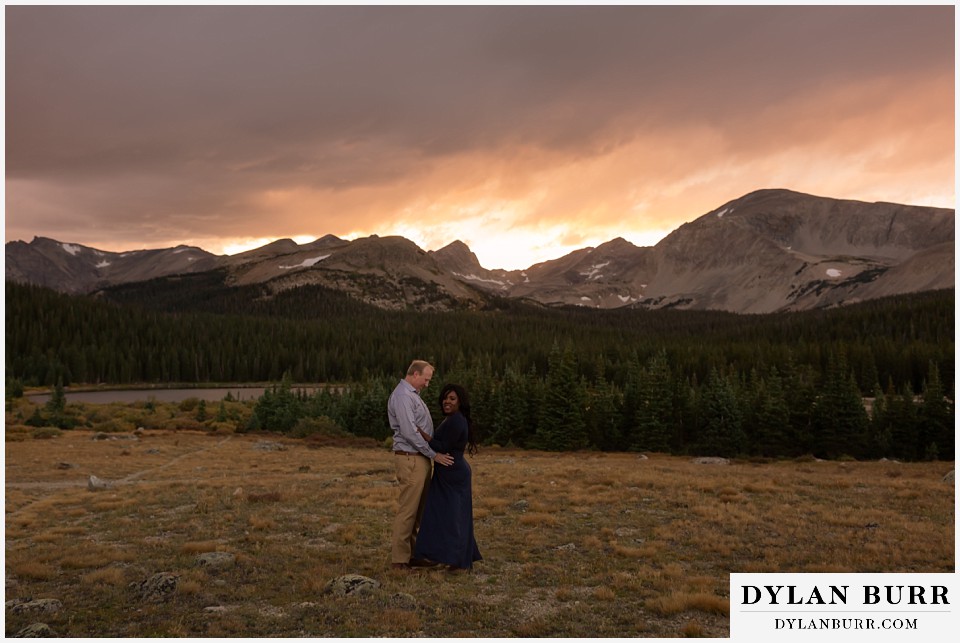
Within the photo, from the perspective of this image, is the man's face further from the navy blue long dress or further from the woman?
the navy blue long dress

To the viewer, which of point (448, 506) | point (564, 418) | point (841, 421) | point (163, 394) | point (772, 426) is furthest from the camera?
point (163, 394)

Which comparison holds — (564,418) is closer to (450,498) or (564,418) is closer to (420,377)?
(450,498)

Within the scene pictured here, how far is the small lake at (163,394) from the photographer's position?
138 meters

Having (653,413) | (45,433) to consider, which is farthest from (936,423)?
(45,433)

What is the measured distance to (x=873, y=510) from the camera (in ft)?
68.0

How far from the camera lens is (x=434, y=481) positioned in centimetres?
1313

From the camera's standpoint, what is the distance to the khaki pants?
13.0m

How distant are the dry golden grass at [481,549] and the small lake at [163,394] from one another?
12010 cm

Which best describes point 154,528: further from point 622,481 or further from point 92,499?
point 622,481

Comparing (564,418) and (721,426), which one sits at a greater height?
(564,418)

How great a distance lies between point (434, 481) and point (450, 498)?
51 centimetres

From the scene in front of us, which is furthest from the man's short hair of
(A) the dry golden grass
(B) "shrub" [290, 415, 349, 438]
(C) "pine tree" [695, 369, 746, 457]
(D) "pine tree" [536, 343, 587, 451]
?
(C) "pine tree" [695, 369, 746, 457]

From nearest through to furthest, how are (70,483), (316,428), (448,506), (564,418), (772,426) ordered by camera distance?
(448,506) → (70,483) → (772,426) → (564,418) → (316,428)

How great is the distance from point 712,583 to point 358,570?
289 inches
